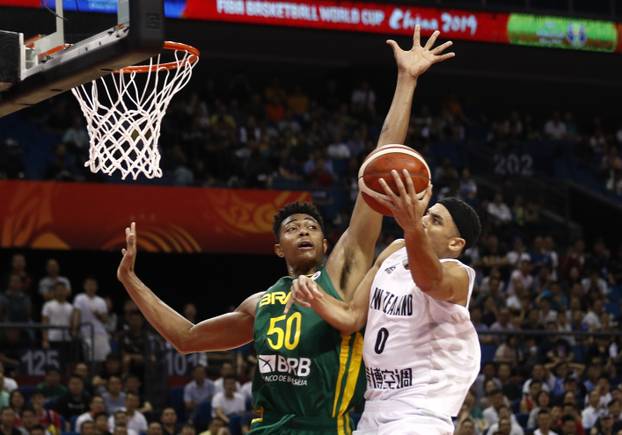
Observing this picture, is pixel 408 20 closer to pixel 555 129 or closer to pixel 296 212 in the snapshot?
pixel 555 129

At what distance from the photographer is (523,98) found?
84.3ft

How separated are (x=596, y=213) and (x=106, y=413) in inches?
504

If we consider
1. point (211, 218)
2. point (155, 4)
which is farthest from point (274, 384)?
point (211, 218)

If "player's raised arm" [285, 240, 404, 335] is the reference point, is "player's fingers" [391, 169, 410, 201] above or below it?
above

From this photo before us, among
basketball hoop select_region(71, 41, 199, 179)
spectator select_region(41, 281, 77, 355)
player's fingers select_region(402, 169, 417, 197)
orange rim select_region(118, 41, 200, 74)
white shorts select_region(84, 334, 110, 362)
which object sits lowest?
white shorts select_region(84, 334, 110, 362)

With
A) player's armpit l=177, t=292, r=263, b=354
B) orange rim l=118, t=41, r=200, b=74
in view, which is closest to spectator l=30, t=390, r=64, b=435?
orange rim l=118, t=41, r=200, b=74

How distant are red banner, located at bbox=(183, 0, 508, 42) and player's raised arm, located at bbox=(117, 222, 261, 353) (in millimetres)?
11229

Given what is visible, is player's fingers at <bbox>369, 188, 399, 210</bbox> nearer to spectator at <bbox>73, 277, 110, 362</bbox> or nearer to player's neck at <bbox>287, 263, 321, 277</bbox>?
player's neck at <bbox>287, 263, 321, 277</bbox>

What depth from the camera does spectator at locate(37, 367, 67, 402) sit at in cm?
1245

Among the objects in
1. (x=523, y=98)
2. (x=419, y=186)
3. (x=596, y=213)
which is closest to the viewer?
(x=419, y=186)

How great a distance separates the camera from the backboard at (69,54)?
15.8 feet

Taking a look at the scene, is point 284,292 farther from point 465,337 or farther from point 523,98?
point 523,98

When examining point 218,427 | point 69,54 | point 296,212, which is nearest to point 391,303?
point 296,212

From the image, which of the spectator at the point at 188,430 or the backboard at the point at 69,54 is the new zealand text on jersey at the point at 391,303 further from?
the spectator at the point at 188,430
